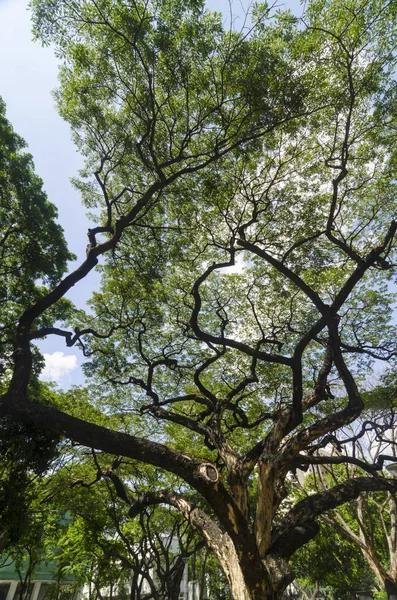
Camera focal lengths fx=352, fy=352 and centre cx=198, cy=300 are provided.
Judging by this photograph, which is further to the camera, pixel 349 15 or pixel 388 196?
pixel 388 196

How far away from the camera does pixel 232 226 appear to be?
855cm

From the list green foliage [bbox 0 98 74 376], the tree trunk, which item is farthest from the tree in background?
green foliage [bbox 0 98 74 376]

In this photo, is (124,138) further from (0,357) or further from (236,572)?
(236,572)

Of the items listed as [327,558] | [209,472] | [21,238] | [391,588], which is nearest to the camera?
[209,472]

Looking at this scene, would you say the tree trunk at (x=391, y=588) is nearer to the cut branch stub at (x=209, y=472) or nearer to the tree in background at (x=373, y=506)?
the tree in background at (x=373, y=506)

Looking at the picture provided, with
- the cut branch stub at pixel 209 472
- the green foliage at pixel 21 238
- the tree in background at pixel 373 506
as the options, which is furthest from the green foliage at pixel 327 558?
the green foliage at pixel 21 238

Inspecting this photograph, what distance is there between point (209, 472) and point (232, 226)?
5.76 metres

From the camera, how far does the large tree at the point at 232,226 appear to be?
16.7 feet

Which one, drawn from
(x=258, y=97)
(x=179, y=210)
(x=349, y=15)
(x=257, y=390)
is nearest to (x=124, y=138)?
(x=179, y=210)

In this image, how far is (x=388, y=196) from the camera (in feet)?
26.5

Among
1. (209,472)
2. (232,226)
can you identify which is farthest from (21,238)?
(209,472)

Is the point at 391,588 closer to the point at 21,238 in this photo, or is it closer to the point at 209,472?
the point at 209,472

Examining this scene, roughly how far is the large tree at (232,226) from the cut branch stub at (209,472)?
3 centimetres

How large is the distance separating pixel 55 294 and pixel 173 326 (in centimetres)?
449
